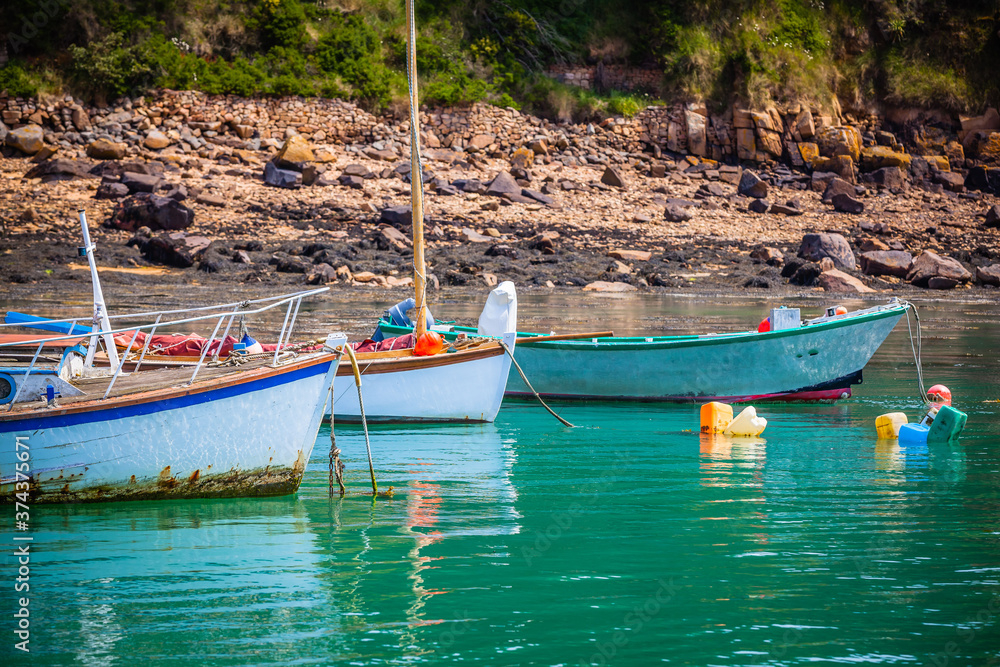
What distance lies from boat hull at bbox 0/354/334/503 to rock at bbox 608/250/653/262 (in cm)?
2180

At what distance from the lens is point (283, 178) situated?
98.6 feet

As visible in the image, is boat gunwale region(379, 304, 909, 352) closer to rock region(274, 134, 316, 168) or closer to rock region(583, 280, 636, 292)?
rock region(583, 280, 636, 292)

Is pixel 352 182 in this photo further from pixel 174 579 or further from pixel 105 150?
pixel 174 579

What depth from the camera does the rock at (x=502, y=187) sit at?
104 ft

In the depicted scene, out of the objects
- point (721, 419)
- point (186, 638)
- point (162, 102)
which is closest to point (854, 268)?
point (721, 419)

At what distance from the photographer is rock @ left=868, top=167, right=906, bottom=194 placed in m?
37.2

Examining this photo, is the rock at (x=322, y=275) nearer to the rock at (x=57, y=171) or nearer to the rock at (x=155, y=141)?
the rock at (x=57, y=171)

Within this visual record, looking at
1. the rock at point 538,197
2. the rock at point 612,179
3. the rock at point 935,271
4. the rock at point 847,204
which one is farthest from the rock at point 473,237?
the rock at point 847,204

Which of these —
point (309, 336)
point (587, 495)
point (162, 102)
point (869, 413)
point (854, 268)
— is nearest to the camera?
point (587, 495)

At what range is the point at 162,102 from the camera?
3306 centimetres

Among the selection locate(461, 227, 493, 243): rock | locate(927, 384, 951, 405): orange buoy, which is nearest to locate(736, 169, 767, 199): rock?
locate(461, 227, 493, 243): rock

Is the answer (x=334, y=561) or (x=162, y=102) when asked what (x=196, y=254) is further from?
(x=334, y=561)

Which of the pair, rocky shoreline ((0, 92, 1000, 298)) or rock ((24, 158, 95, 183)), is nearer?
rocky shoreline ((0, 92, 1000, 298))

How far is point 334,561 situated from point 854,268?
25292 mm
